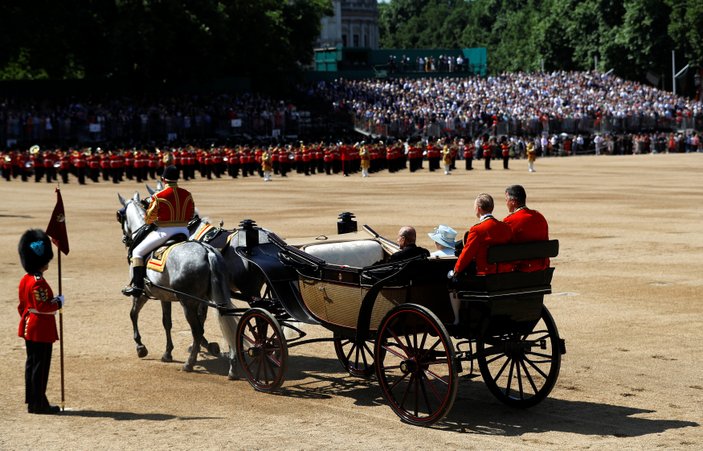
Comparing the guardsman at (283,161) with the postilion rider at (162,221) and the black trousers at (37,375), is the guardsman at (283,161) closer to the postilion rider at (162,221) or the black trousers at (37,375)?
the postilion rider at (162,221)

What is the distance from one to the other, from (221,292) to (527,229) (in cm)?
342

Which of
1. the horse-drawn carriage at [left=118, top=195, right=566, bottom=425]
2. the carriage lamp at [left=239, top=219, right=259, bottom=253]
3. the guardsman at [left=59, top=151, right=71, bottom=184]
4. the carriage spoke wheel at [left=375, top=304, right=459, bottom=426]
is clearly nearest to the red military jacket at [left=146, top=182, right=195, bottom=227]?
the horse-drawn carriage at [left=118, top=195, right=566, bottom=425]

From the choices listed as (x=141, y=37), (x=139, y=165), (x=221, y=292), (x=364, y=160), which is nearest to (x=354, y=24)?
(x=141, y=37)

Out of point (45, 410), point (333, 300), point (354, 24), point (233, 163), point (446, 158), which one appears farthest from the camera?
point (354, 24)

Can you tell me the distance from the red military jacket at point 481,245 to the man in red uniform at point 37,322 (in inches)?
139

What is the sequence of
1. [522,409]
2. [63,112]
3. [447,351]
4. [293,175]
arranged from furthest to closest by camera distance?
[63,112]
[293,175]
[522,409]
[447,351]

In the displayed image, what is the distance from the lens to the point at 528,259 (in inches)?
380

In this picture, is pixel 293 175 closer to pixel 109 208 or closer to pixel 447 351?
pixel 109 208

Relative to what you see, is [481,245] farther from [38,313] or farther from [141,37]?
[141,37]

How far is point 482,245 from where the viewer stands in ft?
31.3

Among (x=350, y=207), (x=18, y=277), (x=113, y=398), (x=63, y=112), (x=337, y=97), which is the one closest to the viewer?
(x=113, y=398)

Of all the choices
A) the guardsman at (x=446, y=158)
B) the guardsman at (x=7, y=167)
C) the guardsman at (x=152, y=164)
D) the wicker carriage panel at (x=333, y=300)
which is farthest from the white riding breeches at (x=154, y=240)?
the guardsman at (x=7, y=167)

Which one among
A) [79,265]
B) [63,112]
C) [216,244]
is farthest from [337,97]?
[216,244]

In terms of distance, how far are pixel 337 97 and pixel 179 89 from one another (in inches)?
413
